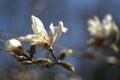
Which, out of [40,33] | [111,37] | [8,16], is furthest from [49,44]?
[8,16]

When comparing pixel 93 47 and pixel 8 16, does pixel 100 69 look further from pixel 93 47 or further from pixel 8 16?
pixel 93 47

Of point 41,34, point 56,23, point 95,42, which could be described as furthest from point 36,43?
Answer: point 56,23

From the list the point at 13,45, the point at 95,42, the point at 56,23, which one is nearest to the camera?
the point at 13,45

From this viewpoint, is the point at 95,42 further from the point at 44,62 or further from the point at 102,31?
the point at 44,62

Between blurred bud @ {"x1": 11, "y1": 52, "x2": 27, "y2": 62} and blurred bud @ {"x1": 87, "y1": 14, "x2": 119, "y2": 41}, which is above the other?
blurred bud @ {"x1": 87, "y1": 14, "x2": 119, "y2": 41}

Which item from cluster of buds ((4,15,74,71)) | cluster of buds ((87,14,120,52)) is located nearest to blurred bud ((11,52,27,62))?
cluster of buds ((4,15,74,71))

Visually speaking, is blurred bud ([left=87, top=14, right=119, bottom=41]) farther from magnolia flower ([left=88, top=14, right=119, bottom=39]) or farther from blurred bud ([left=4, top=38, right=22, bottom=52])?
blurred bud ([left=4, top=38, right=22, bottom=52])
